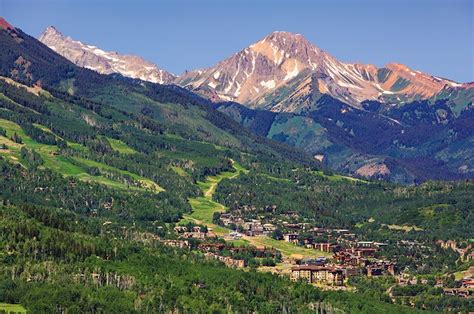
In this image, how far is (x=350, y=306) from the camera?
198 m

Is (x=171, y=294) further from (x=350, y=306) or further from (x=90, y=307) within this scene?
(x=350, y=306)

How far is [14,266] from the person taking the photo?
628ft

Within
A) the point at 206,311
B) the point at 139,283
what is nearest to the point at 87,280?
the point at 139,283

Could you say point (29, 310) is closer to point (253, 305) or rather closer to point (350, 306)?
point (253, 305)

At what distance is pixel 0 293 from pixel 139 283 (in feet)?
86.5

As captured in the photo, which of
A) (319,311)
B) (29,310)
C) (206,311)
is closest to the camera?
(29,310)

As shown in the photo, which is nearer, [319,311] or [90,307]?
[90,307]

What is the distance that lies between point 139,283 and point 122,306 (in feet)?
61.8

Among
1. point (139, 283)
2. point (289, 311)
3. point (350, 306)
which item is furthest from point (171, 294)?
point (350, 306)

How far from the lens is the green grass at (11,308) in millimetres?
167500

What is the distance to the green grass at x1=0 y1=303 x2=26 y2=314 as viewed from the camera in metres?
168

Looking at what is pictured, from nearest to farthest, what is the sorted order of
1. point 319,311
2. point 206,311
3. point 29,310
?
point 29,310
point 206,311
point 319,311

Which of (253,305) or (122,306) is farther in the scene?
(253,305)

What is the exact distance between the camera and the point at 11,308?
560 feet
